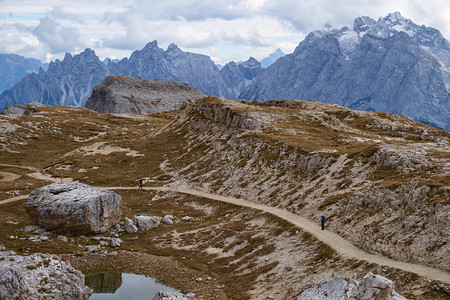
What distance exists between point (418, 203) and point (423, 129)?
274ft

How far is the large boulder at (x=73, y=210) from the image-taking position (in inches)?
2837

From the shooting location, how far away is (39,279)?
45750 mm

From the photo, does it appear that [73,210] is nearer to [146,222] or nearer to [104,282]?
[146,222]

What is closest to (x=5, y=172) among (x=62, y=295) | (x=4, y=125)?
(x=4, y=125)

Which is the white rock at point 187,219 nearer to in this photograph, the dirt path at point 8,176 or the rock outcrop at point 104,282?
the rock outcrop at point 104,282

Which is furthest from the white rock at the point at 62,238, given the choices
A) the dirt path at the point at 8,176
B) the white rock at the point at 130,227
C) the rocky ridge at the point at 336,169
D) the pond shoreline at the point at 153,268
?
the dirt path at the point at 8,176

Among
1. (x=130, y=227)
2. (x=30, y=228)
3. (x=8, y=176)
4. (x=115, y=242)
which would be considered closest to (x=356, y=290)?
(x=115, y=242)

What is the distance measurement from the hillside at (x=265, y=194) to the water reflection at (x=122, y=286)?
6.58ft

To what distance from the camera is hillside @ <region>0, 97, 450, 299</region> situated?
163 ft

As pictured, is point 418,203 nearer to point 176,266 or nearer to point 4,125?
point 176,266

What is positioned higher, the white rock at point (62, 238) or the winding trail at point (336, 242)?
the winding trail at point (336, 242)

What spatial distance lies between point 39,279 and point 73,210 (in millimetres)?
27611

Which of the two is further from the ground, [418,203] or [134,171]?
[418,203]

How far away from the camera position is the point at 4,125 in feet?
599
